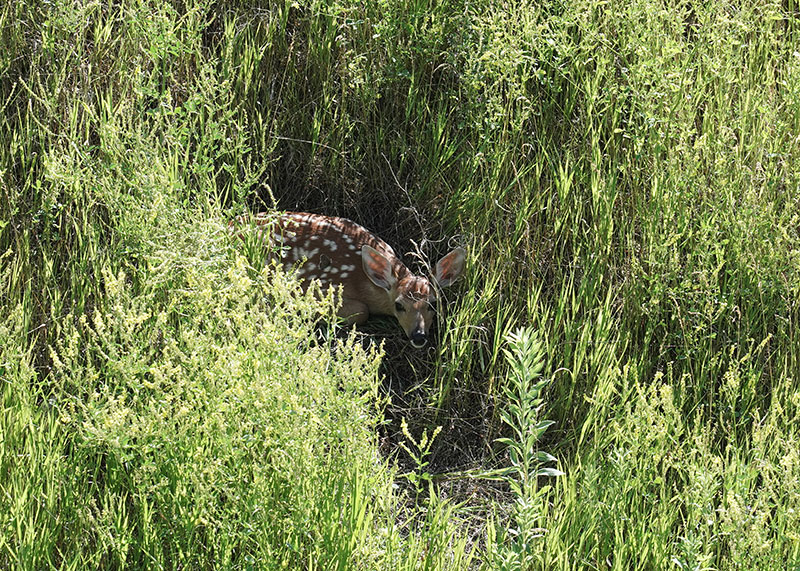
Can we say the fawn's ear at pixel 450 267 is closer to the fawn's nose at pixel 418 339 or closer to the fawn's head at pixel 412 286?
the fawn's head at pixel 412 286

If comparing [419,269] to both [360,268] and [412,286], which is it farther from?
[360,268]

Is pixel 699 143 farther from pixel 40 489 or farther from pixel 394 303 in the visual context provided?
pixel 40 489

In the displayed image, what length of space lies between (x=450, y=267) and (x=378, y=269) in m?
0.37

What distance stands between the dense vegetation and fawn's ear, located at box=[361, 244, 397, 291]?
0.25 meters

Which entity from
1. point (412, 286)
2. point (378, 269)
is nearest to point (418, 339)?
point (412, 286)

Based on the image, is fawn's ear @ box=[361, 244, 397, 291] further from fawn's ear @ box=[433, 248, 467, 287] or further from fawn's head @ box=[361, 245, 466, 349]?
fawn's ear @ box=[433, 248, 467, 287]

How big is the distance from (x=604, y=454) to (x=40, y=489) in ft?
7.22

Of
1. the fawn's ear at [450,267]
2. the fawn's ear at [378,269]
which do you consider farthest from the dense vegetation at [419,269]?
the fawn's ear at [378,269]

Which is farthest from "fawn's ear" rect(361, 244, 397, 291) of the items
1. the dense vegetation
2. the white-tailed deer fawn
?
the dense vegetation

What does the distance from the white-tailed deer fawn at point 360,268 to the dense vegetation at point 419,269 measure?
0.13m

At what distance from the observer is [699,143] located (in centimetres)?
469

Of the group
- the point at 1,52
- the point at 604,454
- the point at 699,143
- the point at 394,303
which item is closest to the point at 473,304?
the point at 394,303

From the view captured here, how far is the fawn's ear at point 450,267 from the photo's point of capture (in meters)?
4.86

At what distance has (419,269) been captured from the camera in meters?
5.19
